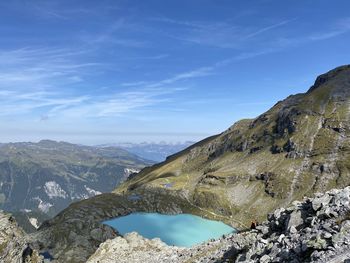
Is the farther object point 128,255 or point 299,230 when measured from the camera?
point 128,255

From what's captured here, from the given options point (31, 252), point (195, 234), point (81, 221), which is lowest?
point (195, 234)

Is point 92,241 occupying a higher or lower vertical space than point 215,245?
lower

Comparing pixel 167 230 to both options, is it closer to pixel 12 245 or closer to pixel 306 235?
pixel 12 245

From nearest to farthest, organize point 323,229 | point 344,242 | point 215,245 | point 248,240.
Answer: point 344,242, point 323,229, point 248,240, point 215,245

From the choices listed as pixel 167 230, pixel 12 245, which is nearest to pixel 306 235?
pixel 12 245

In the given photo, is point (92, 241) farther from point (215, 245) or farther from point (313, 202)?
point (313, 202)

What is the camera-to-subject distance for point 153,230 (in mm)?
Answer: 182500

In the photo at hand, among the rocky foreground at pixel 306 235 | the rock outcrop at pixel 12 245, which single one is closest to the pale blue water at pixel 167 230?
the rock outcrop at pixel 12 245

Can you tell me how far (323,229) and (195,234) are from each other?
158 metres

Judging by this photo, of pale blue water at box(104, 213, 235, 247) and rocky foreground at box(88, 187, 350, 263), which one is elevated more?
rocky foreground at box(88, 187, 350, 263)

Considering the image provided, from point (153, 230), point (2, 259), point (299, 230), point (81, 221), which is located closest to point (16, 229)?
point (2, 259)

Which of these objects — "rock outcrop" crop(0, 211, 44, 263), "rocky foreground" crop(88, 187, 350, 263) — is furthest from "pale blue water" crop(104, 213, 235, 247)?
"rocky foreground" crop(88, 187, 350, 263)

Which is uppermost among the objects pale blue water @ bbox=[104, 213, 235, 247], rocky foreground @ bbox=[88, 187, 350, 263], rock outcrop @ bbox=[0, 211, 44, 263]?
rocky foreground @ bbox=[88, 187, 350, 263]

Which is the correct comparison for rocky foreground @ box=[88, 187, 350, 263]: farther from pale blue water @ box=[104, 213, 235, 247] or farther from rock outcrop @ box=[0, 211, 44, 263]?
pale blue water @ box=[104, 213, 235, 247]
